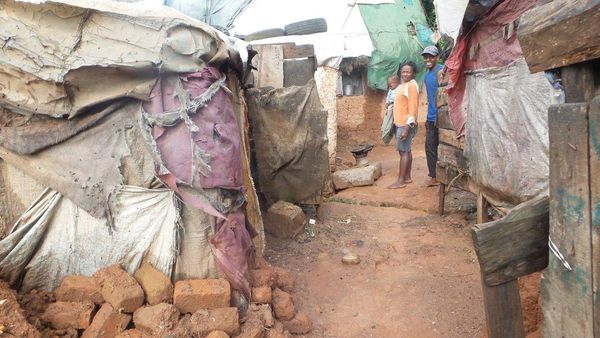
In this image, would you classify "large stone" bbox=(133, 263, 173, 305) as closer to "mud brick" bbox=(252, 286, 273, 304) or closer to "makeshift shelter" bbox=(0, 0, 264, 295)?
"makeshift shelter" bbox=(0, 0, 264, 295)

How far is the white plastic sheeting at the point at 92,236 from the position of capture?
291 centimetres

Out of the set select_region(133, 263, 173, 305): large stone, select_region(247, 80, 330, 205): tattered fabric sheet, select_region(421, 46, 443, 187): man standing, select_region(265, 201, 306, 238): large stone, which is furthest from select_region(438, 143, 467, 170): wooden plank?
select_region(133, 263, 173, 305): large stone

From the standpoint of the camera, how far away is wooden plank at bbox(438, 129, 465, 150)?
193 inches

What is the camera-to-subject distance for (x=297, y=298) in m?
3.93

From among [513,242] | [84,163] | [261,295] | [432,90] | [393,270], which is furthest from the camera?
[432,90]

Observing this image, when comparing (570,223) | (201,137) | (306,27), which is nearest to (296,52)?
(201,137)

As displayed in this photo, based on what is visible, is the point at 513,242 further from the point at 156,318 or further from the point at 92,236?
the point at 92,236

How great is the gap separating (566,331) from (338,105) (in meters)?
10.8

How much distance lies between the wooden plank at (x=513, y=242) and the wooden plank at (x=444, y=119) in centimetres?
403

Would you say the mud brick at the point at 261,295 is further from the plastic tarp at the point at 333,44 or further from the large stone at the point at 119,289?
the plastic tarp at the point at 333,44

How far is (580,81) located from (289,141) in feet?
15.0

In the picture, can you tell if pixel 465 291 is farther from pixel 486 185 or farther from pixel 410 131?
pixel 410 131

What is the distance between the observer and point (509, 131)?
145 inches

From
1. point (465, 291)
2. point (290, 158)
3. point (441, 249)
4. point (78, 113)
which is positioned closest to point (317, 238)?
point (290, 158)
